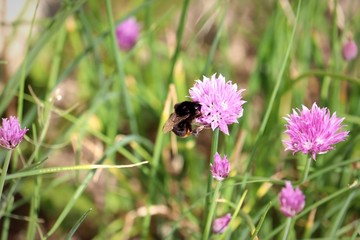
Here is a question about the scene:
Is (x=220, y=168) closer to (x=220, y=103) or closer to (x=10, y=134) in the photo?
(x=220, y=103)

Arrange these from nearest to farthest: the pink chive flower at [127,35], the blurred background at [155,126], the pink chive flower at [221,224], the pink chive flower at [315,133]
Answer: the pink chive flower at [315,133], the pink chive flower at [221,224], the blurred background at [155,126], the pink chive flower at [127,35]

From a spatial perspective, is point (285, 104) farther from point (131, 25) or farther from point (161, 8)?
point (161, 8)

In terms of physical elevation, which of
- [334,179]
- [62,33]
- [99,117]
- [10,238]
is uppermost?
[62,33]

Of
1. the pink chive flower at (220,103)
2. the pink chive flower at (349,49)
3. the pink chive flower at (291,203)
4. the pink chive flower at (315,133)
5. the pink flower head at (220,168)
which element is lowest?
the pink chive flower at (291,203)

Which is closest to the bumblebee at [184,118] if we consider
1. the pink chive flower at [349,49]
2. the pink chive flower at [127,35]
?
the pink chive flower at [349,49]

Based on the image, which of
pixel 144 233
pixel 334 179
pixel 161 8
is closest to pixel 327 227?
pixel 334 179

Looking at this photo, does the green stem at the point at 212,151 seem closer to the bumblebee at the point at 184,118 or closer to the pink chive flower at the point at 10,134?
the bumblebee at the point at 184,118
